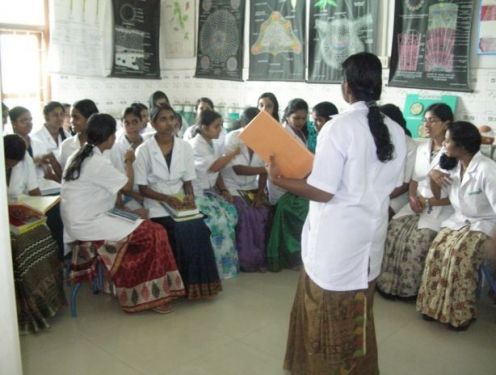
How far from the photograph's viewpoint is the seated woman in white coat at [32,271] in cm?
261

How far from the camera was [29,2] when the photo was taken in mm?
5316

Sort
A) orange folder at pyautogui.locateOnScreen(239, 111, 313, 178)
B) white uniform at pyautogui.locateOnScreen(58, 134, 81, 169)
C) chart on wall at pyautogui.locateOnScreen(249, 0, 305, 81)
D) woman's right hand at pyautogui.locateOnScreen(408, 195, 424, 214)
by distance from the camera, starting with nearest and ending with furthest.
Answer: orange folder at pyautogui.locateOnScreen(239, 111, 313, 178) → woman's right hand at pyautogui.locateOnScreen(408, 195, 424, 214) → white uniform at pyautogui.locateOnScreen(58, 134, 81, 169) → chart on wall at pyautogui.locateOnScreen(249, 0, 305, 81)

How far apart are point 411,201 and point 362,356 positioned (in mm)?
1636

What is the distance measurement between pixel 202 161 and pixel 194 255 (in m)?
0.80

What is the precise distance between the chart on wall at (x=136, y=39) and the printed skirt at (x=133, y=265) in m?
3.47

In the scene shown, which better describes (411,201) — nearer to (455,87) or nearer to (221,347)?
(455,87)

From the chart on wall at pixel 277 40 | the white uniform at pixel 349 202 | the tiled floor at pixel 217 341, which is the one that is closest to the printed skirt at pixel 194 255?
the tiled floor at pixel 217 341

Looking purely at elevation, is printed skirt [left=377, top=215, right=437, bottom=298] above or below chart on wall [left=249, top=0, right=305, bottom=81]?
below

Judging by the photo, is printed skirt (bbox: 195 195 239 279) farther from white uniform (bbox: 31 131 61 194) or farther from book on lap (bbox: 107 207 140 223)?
white uniform (bbox: 31 131 61 194)

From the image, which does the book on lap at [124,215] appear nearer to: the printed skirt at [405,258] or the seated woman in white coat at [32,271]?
the seated woman in white coat at [32,271]

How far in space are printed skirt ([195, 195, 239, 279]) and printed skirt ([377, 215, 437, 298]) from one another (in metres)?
1.05

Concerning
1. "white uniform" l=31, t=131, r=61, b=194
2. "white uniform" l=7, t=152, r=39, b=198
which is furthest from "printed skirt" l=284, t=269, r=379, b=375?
"white uniform" l=31, t=131, r=61, b=194

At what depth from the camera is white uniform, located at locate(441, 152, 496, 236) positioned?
9.34 ft

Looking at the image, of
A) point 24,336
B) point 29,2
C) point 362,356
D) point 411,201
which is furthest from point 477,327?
point 29,2
